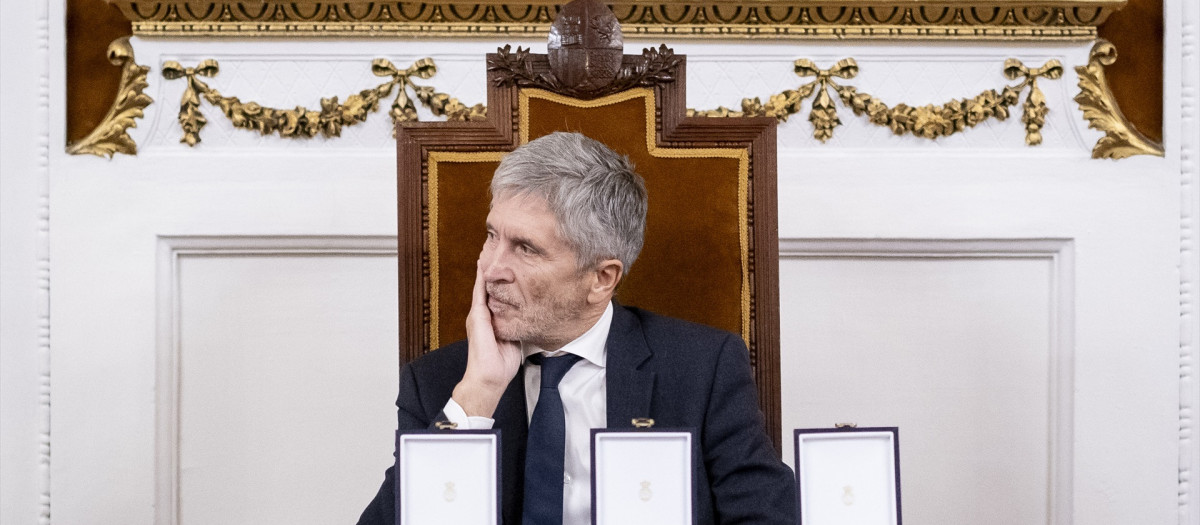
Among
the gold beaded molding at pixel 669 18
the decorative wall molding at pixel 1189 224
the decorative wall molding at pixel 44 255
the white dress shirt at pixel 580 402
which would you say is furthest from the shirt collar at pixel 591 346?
the decorative wall molding at pixel 1189 224

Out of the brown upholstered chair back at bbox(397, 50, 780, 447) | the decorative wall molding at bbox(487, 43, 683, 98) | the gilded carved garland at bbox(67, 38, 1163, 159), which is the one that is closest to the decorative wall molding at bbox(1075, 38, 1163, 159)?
the gilded carved garland at bbox(67, 38, 1163, 159)

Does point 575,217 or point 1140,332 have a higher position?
point 575,217

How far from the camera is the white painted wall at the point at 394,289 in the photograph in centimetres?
243

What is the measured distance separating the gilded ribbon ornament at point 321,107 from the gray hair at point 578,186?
0.85m

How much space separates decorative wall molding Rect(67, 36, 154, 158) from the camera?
7.87 ft

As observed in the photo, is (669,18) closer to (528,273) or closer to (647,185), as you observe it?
(647,185)

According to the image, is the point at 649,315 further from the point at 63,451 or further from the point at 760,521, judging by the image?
the point at 63,451

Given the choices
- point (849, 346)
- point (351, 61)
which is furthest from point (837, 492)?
point (351, 61)

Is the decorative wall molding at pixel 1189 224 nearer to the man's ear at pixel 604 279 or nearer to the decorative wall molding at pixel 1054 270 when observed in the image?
the decorative wall molding at pixel 1054 270

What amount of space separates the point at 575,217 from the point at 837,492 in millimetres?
609

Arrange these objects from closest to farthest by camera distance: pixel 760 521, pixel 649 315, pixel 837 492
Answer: pixel 837 492, pixel 760 521, pixel 649 315

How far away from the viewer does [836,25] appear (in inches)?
96.5

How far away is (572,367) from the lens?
169cm

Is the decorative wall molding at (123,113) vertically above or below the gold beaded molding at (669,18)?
below
